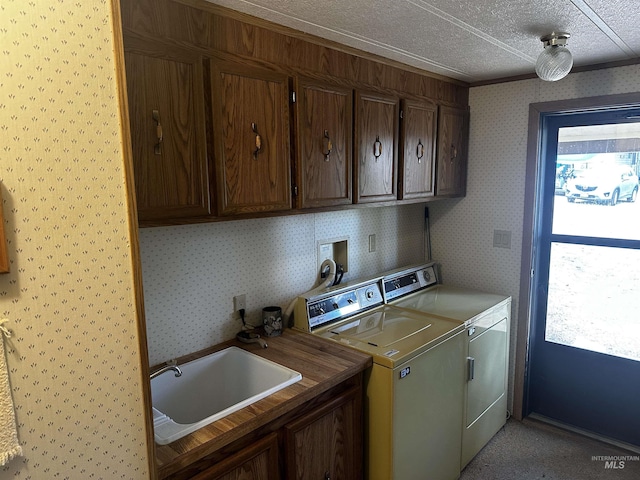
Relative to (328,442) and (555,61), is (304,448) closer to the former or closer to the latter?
(328,442)

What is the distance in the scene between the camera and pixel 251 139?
1.69 metres

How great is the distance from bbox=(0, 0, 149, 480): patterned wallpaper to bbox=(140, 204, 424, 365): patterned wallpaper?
2.76 ft

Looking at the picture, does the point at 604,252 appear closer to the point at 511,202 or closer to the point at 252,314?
the point at 511,202

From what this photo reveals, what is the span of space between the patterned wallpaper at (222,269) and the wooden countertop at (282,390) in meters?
0.13

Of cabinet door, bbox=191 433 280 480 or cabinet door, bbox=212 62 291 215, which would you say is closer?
cabinet door, bbox=191 433 280 480

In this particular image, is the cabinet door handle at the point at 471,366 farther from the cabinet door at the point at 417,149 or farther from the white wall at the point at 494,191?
the cabinet door at the point at 417,149

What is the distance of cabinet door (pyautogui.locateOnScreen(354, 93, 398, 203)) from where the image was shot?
2162 mm

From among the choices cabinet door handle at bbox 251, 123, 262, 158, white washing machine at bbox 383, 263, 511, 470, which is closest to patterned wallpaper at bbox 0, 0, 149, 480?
cabinet door handle at bbox 251, 123, 262, 158

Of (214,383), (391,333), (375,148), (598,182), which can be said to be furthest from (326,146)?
(598,182)

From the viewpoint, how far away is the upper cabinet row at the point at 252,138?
141 cm

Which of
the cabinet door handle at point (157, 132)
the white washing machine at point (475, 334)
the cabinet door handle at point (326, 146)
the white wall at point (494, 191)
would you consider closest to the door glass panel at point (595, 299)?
the white wall at point (494, 191)

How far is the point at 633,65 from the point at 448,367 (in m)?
1.96

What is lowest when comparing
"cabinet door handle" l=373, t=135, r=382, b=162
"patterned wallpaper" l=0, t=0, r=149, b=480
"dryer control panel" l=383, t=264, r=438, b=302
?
"dryer control panel" l=383, t=264, r=438, b=302

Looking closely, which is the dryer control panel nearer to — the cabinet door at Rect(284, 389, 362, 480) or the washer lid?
the washer lid
